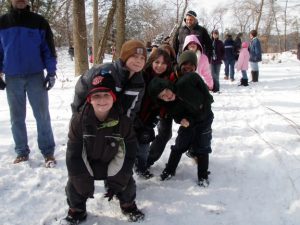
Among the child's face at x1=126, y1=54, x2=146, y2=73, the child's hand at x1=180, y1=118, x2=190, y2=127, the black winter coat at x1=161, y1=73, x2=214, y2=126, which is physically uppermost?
the child's face at x1=126, y1=54, x2=146, y2=73

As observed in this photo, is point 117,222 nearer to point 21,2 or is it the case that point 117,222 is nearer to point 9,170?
point 9,170

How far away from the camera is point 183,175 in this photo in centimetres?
417

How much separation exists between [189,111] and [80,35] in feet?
26.7

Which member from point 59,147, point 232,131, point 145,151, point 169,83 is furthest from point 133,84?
point 232,131

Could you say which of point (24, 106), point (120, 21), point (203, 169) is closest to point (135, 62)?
point (203, 169)

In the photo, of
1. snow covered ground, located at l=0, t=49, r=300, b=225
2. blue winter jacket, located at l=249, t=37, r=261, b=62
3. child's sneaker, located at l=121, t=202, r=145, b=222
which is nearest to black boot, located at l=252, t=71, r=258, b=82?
blue winter jacket, located at l=249, t=37, r=261, b=62

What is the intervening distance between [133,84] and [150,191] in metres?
1.13

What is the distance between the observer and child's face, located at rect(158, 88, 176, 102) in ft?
11.5

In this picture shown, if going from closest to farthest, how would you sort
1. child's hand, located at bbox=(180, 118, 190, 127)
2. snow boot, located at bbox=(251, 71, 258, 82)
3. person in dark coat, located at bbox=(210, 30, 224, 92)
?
child's hand, located at bbox=(180, 118, 190, 127)
person in dark coat, located at bbox=(210, 30, 224, 92)
snow boot, located at bbox=(251, 71, 258, 82)

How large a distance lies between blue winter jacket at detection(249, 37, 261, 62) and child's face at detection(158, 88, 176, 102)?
8.93 m

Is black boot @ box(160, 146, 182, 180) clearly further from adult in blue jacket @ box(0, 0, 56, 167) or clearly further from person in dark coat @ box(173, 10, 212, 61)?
person in dark coat @ box(173, 10, 212, 61)

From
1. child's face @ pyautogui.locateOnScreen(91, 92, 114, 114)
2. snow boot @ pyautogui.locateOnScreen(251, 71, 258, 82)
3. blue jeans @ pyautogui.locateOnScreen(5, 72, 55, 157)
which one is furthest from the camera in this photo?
snow boot @ pyautogui.locateOnScreen(251, 71, 258, 82)

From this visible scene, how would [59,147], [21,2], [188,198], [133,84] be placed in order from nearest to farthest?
[133,84] < [188,198] < [21,2] < [59,147]

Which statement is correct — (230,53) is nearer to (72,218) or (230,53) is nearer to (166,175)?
(166,175)
